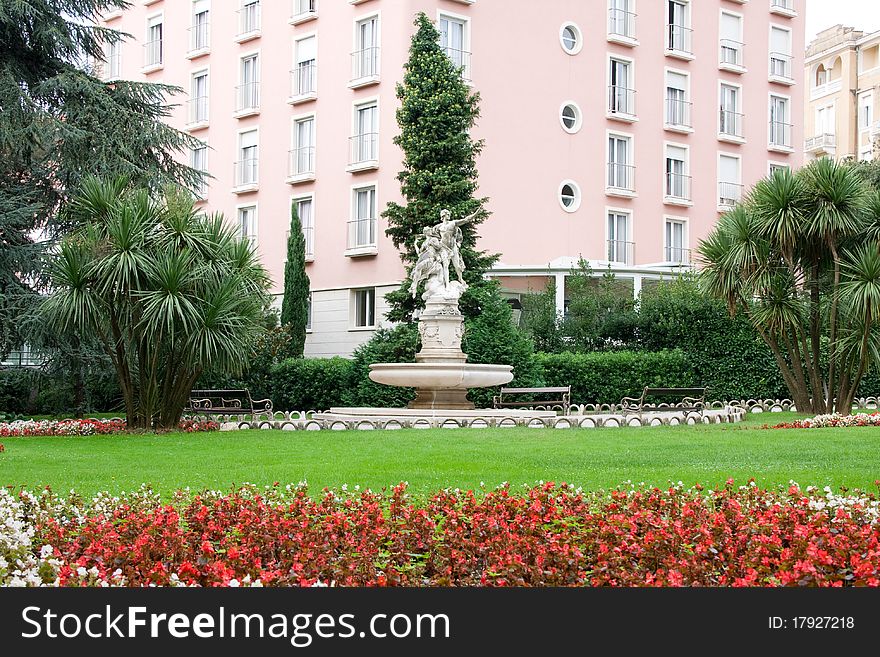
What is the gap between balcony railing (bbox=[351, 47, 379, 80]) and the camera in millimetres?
33781

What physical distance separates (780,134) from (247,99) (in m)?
19.1

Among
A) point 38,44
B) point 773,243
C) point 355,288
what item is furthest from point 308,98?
point 773,243

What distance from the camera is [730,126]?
1590 inches

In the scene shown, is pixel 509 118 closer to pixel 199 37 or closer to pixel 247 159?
pixel 247 159

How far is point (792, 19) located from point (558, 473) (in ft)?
119

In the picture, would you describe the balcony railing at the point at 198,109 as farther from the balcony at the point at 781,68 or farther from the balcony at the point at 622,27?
the balcony at the point at 781,68

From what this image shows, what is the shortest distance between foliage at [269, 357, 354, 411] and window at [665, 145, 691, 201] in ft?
51.9

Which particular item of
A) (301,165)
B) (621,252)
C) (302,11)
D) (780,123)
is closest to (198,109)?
(302,11)

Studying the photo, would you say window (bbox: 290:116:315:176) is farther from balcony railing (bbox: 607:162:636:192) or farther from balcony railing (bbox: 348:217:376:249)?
balcony railing (bbox: 607:162:636:192)

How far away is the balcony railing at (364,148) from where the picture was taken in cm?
3366

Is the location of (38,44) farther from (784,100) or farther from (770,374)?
(784,100)

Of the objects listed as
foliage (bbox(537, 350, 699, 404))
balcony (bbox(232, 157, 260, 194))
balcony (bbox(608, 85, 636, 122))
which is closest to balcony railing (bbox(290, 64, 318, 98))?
balcony (bbox(232, 157, 260, 194))

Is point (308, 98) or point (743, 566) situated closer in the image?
point (743, 566)

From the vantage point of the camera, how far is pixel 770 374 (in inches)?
1056
